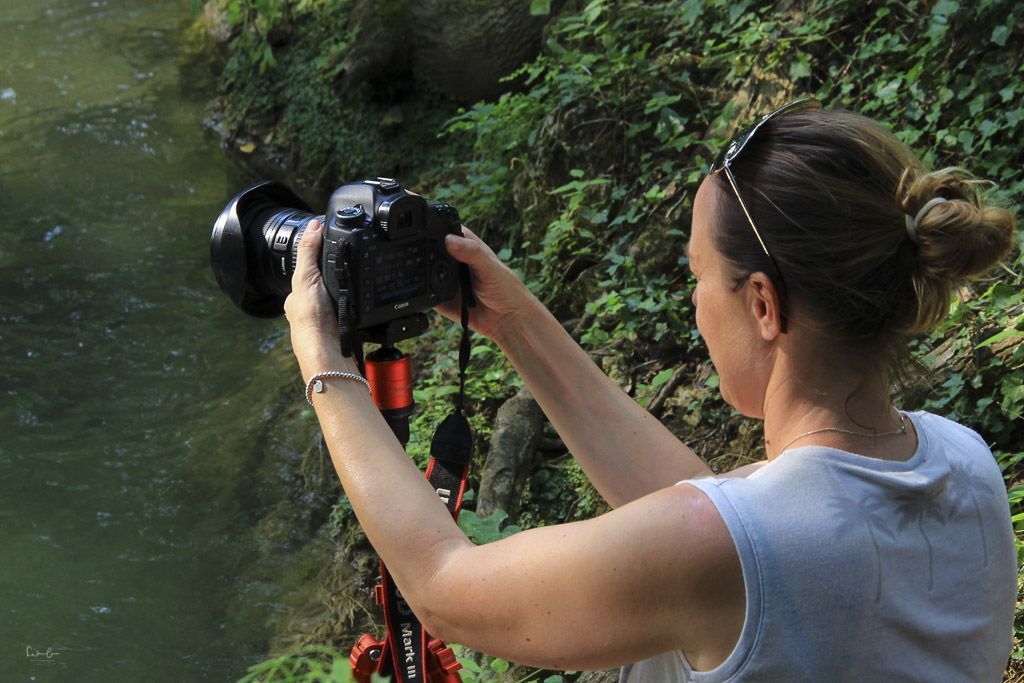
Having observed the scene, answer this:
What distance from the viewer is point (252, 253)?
1.95 m

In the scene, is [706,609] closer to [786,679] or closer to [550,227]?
[786,679]

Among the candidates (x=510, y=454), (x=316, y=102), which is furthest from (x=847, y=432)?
(x=316, y=102)

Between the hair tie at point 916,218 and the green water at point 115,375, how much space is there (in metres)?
3.08

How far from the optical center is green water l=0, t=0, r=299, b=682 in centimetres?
387

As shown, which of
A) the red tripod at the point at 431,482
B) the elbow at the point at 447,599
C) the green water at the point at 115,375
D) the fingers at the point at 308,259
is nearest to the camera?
the elbow at the point at 447,599

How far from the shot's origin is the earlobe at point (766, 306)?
1268 millimetres

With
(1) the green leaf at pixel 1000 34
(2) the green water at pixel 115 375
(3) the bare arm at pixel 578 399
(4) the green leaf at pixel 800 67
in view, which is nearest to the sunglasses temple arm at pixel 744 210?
(3) the bare arm at pixel 578 399

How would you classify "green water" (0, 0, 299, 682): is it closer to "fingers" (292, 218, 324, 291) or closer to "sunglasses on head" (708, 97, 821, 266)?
"fingers" (292, 218, 324, 291)

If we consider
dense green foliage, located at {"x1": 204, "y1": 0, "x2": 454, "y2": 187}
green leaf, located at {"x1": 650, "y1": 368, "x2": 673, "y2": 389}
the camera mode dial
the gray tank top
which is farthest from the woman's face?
dense green foliage, located at {"x1": 204, "y1": 0, "x2": 454, "y2": 187}

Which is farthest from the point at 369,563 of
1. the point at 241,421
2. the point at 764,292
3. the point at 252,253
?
the point at 764,292

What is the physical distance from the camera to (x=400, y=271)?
168cm

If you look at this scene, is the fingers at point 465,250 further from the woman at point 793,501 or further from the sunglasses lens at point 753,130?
the sunglasses lens at point 753,130

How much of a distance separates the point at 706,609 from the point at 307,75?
6.57m

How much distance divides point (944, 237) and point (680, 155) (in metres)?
3.07
